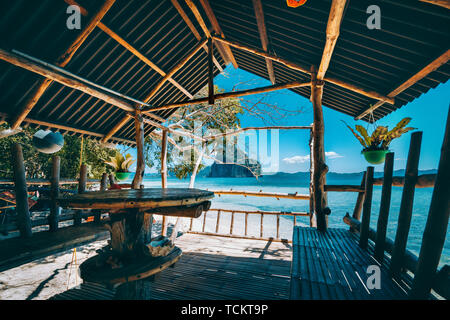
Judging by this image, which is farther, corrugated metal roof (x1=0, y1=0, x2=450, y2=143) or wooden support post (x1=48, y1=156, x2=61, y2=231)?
wooden support post (x1=48, y1=156, x2=61, y2=231)

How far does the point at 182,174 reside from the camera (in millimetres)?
11703

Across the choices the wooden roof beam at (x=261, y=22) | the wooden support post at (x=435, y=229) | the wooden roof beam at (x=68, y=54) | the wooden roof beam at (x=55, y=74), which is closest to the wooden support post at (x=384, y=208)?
the wooden support post at (x=435, y=229)

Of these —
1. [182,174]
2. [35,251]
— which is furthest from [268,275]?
[182,174]

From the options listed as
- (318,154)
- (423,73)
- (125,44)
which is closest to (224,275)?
(318,154)

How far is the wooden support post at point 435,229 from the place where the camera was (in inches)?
50.4

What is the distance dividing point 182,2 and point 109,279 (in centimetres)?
491

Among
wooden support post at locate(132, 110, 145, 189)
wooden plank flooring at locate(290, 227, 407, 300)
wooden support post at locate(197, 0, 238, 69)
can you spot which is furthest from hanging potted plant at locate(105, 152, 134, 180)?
wooden plank flooring at locate(290, 227, 407, 300)

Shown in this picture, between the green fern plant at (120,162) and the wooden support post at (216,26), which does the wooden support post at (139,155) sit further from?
the wooden support post at (216,26)

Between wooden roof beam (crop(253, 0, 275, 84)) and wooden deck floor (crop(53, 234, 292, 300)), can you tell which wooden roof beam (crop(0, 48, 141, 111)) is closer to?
wooden roof beam (crop(253, 0, 275, 84))

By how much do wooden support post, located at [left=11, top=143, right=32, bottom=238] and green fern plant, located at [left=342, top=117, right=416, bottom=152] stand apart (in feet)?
18.2

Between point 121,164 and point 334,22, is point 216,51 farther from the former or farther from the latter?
point 121,164

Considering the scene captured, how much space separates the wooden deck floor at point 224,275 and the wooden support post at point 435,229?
81.2 inches

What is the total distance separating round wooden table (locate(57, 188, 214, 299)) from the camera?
181 centimetres
